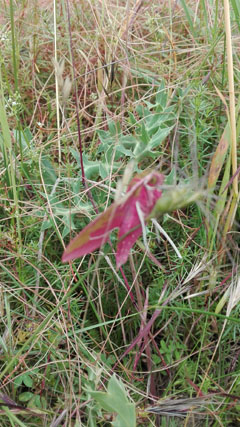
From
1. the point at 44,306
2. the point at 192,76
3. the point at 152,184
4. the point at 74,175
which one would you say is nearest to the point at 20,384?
the point at 44,306

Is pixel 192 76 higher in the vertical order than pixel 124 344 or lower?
higher

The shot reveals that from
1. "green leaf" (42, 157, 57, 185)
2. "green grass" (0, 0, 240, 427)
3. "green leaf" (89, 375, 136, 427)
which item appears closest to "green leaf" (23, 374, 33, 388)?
"green grass" (0, 0, 240, 427)

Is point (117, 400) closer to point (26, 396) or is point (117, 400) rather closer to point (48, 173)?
point (26, 396)

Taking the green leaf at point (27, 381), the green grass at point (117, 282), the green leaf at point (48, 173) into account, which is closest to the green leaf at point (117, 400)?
the green grass at point (117, 282)

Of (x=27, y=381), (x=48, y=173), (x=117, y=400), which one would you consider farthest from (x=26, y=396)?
(x=48, y=173)

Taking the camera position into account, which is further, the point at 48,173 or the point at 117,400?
the point at 48,173

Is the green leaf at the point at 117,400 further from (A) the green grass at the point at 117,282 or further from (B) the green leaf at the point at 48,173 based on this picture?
(B) the green leaf at the point at 48,173

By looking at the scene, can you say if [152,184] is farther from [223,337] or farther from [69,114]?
[69,114]

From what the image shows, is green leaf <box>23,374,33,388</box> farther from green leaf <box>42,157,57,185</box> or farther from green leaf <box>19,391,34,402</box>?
green leaf <box>42,157,57,185</box>
